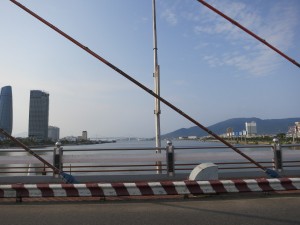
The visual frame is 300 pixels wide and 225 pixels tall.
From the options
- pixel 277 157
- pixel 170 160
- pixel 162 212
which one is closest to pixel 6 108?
Result: pixel 170 160

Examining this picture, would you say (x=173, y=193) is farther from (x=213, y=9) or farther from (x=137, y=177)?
(x=213, y=9)

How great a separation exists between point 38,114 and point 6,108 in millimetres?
48086

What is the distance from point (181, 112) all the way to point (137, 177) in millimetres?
3775

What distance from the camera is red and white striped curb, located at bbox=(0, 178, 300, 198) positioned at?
8.24m

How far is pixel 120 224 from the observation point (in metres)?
6.00

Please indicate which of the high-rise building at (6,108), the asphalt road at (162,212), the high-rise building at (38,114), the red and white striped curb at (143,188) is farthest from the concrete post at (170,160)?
the high-rise building at (6,108)

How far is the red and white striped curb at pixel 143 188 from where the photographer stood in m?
8.24

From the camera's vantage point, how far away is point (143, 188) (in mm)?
8383

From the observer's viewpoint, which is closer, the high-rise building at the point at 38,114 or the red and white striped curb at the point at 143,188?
the red and white striped curb at the point at 143,188

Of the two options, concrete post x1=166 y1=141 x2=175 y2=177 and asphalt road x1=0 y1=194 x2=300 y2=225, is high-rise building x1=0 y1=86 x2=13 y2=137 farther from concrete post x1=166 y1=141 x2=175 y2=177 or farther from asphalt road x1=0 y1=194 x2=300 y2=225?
asphalt road x1=0 y1=194 x2=300 y2=225

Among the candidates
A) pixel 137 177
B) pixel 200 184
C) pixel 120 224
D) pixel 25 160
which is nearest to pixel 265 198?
pixel 200 184

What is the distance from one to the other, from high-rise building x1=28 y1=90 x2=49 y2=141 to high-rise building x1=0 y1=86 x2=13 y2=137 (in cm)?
3163

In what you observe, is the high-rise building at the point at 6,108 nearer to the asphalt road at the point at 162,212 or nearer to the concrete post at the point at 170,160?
the concrete post at the point at 170,160

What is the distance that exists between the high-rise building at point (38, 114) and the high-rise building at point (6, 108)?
31.6m
